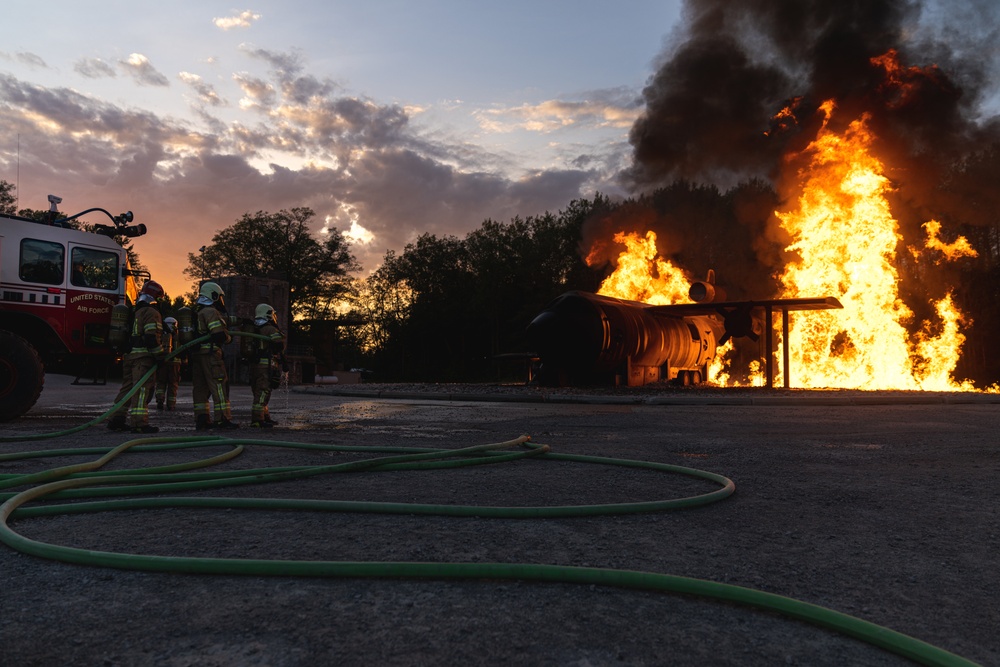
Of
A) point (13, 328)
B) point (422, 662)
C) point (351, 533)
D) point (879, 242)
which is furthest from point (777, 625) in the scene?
point (879, 242)

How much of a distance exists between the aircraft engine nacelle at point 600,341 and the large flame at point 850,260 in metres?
5.53

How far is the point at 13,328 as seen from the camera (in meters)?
9.95

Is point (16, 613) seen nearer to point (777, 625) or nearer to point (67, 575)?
point (67, 575)

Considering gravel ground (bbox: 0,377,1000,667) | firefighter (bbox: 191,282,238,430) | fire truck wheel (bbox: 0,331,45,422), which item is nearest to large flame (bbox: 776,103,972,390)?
gravel ground (bbox: 0,377,1000,667)

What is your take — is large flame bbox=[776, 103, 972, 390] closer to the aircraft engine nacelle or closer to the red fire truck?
the aircraft engine nacelle

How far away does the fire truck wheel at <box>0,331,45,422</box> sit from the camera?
9.03 m

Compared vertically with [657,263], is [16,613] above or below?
below

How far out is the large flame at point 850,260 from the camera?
20609 mm

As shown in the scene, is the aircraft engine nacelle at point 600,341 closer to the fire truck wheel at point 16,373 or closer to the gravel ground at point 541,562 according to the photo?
the gravel ground at point 541,562

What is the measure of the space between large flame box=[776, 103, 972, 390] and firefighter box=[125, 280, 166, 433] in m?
19.1

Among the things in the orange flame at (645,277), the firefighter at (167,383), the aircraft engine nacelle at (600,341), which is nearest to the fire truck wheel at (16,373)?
the firefighter at (167,383)

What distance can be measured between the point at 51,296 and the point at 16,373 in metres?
1.45

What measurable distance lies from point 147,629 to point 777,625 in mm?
2039

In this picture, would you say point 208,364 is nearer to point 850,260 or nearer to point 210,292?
point 210,292
